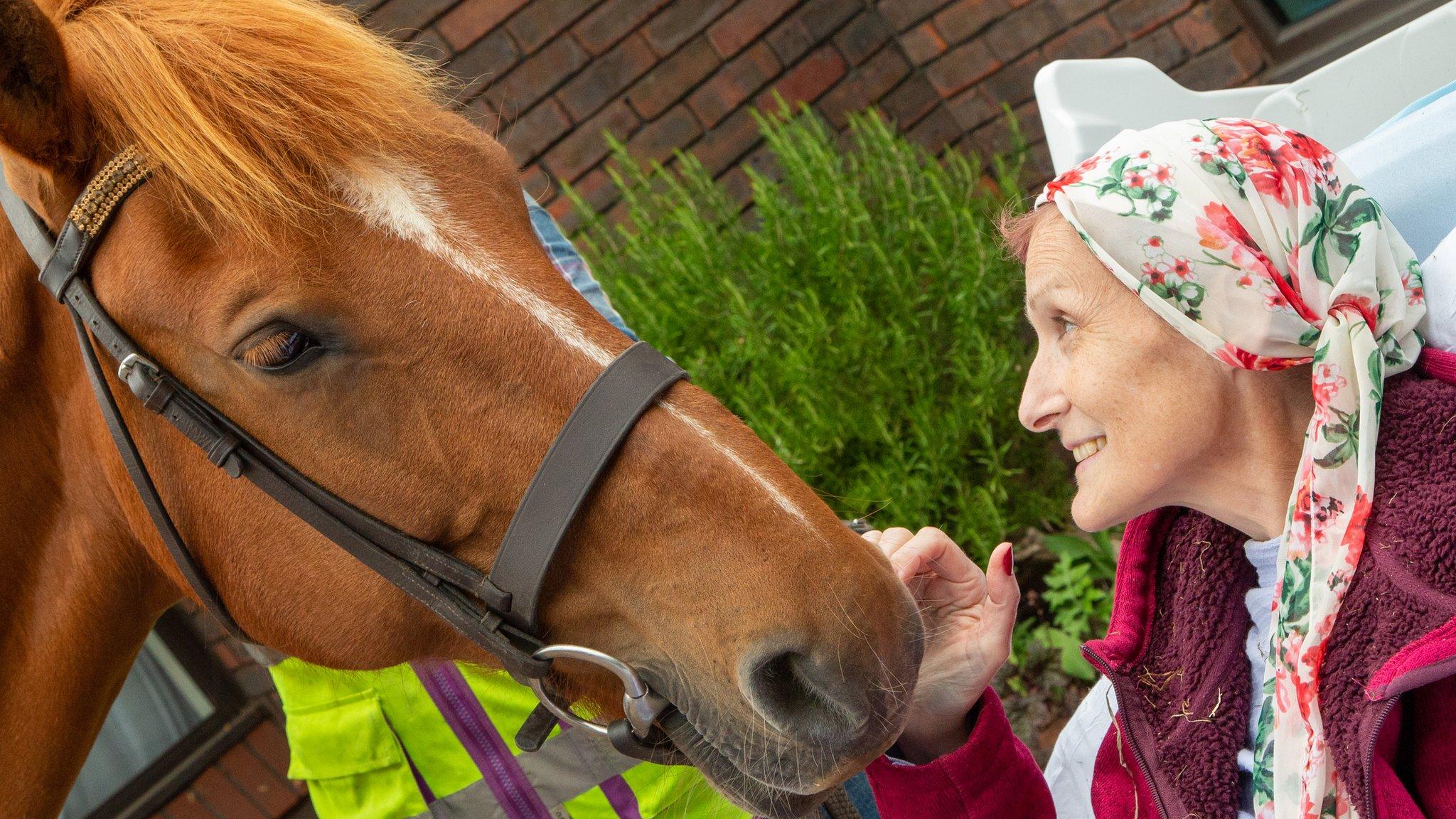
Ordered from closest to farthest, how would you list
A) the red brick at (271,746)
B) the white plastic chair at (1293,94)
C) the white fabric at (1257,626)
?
Result: the white fabric at (1257,626) → the white plastic chair at (1293,94) → the red brick at (271,746)

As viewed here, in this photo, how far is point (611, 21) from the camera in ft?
13.3

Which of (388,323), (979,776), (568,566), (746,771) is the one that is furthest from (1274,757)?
(388,323)

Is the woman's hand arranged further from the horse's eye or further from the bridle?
the horse's eye

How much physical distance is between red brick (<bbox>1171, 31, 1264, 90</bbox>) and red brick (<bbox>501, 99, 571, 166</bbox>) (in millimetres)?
2402

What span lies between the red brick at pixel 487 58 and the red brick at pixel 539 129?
7.7 inches

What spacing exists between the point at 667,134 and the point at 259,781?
2853mm

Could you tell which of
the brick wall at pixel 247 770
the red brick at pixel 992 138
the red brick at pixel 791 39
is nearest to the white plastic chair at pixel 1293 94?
the red brick at pixel 992 138

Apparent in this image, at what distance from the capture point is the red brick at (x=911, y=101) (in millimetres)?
4258

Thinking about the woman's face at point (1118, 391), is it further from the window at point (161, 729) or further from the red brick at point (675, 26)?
the window at point (161, 729)

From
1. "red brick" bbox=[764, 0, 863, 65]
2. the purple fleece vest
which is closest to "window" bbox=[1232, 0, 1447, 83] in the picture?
"red brick" bbox=[764, 0, 863, 65]

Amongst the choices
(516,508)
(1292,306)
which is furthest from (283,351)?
(1292,306)

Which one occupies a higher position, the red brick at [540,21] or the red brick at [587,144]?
the red brick at [540,21]

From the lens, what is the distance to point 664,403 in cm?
126

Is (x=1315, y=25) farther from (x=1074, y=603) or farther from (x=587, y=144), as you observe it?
(x=587, y=144)
